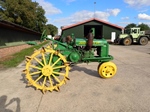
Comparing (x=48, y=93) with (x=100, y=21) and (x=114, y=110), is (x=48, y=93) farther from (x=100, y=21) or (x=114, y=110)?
(x=100, y=21)

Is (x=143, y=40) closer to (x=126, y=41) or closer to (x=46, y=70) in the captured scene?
(x=126, y=41)

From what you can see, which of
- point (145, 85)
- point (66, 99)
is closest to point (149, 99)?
point (145, 85)

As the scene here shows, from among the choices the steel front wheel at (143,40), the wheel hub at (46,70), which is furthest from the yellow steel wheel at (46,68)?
the steel front wheel at (143,40)

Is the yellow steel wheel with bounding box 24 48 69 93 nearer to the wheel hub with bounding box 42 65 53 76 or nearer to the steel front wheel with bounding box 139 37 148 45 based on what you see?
the wheel hub with bounding box 42 65 53 76

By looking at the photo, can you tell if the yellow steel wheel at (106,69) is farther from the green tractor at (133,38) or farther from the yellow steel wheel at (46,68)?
the green tractor at (133,38)

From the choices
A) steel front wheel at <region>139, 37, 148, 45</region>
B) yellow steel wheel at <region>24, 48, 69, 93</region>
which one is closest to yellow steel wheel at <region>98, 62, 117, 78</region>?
yellow steel wheel at <region>24, 48, 69, 93</region>

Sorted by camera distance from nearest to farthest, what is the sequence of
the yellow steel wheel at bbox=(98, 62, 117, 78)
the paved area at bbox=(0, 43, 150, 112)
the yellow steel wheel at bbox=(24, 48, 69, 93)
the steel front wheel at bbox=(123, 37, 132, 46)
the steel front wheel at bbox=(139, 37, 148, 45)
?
the paved area at bbox=(0, 43, 150, 112) < the yellow steel wheel at bbox=(24, 48, 69, 93) < the yellow steel wheel at bbox=(98, 62, 117, 78) < the steel front wheel at bbox=(123, 37, 132, 46) < the steel front wheel at bbox=(139, 37, 148, 45)

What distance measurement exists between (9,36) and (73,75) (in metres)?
9.86

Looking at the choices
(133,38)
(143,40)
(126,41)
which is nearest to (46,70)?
(126,41)

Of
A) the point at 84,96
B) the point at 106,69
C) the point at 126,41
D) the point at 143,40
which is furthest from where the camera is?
the point at 143,40

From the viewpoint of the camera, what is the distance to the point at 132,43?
24.7 meters

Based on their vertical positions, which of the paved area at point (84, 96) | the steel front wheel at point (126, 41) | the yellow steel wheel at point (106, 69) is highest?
the steel front wheel at point (126, 41)

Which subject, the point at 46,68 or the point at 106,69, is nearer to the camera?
the point at 46,68

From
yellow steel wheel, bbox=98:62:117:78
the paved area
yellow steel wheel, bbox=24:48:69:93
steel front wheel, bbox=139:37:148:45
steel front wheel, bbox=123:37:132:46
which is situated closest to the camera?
the paved area
